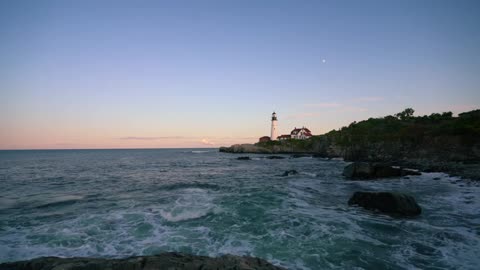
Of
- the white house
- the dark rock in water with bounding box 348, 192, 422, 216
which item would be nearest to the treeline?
the dark rock in water with bounding box 348, 192, 422, 216

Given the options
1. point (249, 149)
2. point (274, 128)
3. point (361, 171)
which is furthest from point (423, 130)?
point (274, 128)

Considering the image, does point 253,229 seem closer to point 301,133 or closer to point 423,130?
point 423,130

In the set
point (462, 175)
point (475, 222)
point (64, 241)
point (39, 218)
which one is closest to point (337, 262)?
point (475, 222)

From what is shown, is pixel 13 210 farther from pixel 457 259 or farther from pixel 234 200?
pixel 457 259

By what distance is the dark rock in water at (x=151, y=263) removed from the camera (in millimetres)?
5879

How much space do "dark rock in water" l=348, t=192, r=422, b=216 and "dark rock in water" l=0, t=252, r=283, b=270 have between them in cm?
1105

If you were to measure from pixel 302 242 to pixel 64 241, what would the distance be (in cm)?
960

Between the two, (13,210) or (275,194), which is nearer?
(13,210)

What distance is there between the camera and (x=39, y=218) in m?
13.8

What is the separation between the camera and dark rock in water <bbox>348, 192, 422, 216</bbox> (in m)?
13.9

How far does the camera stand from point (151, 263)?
5949 millimetres

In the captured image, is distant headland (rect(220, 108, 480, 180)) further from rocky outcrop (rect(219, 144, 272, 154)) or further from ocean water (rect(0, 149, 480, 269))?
rocky outcrop (rect(219, 144, 272, 154))

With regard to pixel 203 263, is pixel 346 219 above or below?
below

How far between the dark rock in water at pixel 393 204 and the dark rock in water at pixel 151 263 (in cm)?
1105
